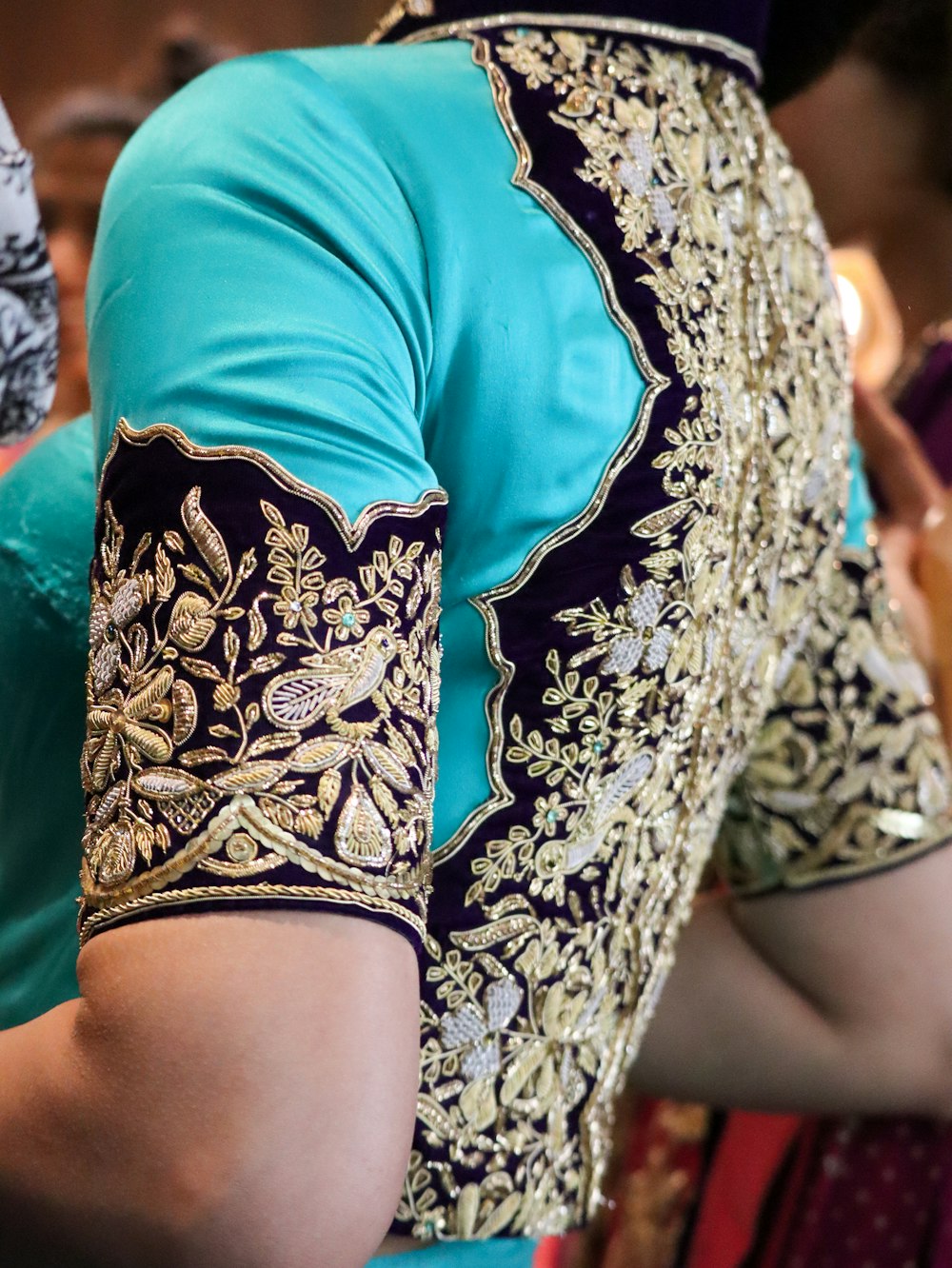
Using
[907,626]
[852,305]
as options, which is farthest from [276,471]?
[852,305]

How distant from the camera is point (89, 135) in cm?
128

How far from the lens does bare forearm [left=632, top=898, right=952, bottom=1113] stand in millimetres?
874

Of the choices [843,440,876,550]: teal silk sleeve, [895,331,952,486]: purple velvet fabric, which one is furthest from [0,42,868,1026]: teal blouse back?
[895,331,952,486]: purple velvet fabric

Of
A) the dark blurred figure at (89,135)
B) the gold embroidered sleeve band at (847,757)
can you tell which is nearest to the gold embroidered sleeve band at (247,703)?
the gold embroidered sleeve band at (847,757)

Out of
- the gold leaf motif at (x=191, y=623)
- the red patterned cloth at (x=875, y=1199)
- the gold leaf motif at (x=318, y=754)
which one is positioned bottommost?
the red patterned cloth at (x=875, y=1199)

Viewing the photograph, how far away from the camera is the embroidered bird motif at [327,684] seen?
40 centimetres

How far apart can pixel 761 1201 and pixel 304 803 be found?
3.55ft

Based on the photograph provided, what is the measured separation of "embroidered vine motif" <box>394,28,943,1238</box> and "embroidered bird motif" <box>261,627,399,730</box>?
0.11m

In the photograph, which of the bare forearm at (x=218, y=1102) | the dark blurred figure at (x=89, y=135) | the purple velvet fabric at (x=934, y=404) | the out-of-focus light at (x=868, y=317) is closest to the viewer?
the bare forearm at (x=218, y=1102)

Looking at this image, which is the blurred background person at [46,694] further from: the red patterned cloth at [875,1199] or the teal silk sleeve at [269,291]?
the red patterned cloth at [875,1199]

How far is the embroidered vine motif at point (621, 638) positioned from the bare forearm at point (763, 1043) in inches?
8.6

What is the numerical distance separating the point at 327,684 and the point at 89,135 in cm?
106

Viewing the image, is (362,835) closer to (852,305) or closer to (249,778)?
(249,778)

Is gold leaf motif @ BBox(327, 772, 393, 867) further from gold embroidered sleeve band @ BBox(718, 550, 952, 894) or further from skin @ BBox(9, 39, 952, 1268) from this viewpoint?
gold embroidered sleeve band @ BBox(718, 550, 952, 894)
